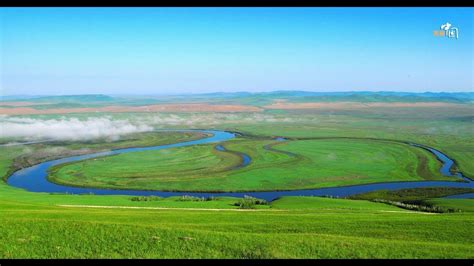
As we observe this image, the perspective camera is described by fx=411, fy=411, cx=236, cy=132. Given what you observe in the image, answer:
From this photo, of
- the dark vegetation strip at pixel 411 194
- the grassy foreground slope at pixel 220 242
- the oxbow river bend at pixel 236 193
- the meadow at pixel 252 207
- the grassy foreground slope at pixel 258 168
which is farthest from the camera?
the grassy foreground slope at pixel 258 168

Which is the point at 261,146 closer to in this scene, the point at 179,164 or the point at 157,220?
the point at 179,164

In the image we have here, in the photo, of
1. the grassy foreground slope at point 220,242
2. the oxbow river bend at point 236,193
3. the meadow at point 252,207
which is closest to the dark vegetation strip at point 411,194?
the meadow at point 252,207

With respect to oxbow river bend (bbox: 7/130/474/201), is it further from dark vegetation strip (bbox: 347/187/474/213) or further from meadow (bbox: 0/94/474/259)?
meadow (bbox: 0/94/474/259)

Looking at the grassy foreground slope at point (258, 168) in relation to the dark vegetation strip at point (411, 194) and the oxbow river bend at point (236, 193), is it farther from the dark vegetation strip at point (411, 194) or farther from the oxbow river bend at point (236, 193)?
the dark vegetation strip at point (411, 194)

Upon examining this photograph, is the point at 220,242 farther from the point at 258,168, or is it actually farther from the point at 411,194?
the point at 258,168

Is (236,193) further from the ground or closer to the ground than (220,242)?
closer to the ground

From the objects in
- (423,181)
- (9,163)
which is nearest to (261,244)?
(423,181)

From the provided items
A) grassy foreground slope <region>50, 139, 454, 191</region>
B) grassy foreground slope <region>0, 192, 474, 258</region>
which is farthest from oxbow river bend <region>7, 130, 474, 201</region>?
grassy foreground slope <region>0, 192, 474, 258</region>

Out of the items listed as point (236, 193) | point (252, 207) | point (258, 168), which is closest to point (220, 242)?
point (252, 207)
